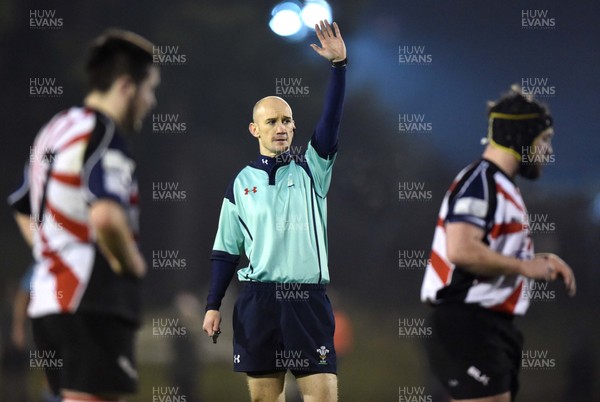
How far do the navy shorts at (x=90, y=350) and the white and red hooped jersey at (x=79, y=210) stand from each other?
3cm

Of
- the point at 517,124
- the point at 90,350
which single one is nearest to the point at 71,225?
the point at 90,350

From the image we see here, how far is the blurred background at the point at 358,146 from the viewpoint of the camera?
646 cm

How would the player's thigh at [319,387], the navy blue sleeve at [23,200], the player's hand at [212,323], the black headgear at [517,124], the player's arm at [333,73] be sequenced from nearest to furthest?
the navy blue sleeve at [23,200] → the black headgear at [517,124] → the player's thigh at [319,387] → the player's arm at [333,73] → the player's hand at [212,323]

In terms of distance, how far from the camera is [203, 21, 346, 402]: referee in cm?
433

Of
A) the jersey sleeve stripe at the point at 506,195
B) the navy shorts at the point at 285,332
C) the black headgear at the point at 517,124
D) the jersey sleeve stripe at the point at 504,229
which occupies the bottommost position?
the navy shorts at the point at 285,332

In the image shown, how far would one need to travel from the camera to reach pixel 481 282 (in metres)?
3.40

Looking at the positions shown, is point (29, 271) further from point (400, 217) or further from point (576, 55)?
A: point (576, 55)

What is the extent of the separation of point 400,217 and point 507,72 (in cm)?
139

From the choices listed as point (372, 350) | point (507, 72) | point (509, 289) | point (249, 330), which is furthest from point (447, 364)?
point (507, 72)

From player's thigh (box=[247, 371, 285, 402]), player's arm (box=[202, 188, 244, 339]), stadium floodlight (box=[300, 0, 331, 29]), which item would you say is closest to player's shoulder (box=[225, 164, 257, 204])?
player's arm (box=[202, 188, 244, 339])

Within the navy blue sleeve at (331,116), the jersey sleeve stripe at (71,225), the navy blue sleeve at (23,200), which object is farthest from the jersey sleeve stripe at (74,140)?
the navy blue sleeve at (331,116)

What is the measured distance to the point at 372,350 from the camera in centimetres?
648

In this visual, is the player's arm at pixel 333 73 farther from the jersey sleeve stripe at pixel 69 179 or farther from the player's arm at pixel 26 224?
the jersey sleeve stripe at pixel 69 179

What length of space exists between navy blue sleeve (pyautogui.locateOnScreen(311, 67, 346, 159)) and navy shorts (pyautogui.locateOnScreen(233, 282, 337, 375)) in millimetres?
731
